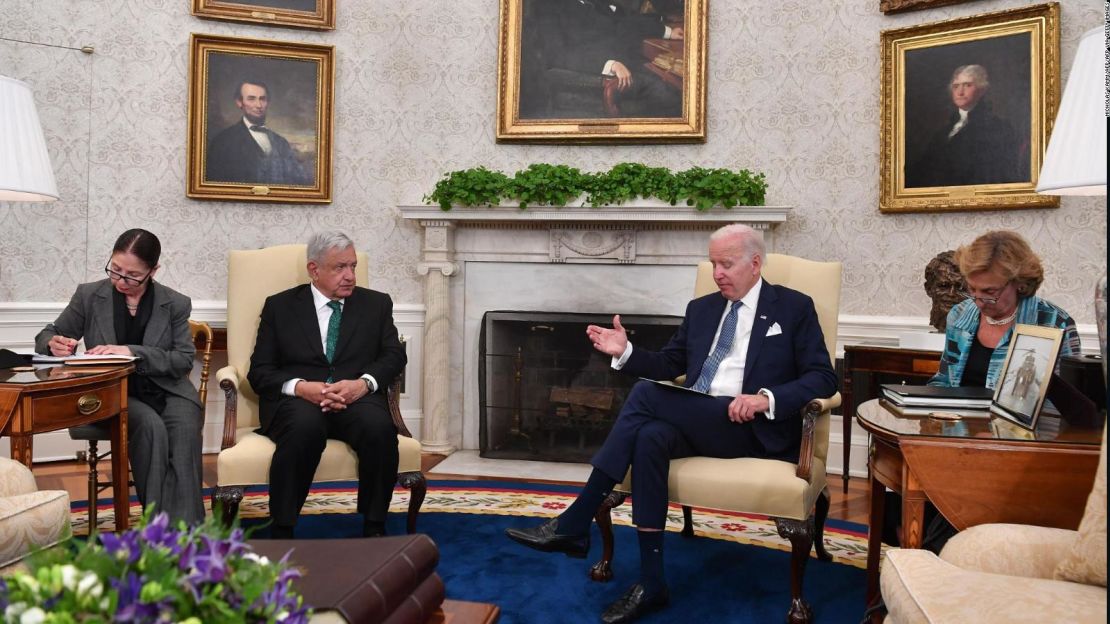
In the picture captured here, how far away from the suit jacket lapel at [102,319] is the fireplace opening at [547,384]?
2.41 m

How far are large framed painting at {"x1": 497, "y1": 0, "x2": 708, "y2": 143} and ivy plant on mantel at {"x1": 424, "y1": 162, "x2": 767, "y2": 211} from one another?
0.36m

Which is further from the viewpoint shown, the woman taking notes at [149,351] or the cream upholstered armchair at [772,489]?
the woman taking notes at [149,351]

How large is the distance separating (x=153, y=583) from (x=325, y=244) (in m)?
2.73

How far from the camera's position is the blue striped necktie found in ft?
10.7

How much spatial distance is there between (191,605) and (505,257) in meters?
4.58

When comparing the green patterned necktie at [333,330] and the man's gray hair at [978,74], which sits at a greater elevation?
the man's gray hair at [978,74]

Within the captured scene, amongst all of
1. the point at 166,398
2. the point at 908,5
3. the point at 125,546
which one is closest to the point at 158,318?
the point at 166,398

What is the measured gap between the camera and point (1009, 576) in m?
1.74

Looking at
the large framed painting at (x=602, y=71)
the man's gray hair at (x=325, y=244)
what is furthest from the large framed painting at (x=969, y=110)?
the man's gray hair at (x=325, y=244)

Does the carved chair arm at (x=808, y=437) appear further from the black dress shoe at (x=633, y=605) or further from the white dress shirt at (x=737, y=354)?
the black dress shoe at (x=633, y=605)

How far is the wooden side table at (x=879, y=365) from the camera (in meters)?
4.19

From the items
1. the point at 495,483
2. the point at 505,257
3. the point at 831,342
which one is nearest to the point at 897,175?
the point at 831,342

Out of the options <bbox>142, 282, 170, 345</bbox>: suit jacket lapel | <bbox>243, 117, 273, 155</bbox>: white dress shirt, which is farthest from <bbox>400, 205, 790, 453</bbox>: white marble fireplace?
<bbox>142, 282, 170, 345</bbox>: suit jacket lapel

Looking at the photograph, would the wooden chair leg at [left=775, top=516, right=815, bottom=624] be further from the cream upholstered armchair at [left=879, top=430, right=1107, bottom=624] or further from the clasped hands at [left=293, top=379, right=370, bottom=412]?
the clasped hands at [left=293, top=379, right=370, bottom=412]
